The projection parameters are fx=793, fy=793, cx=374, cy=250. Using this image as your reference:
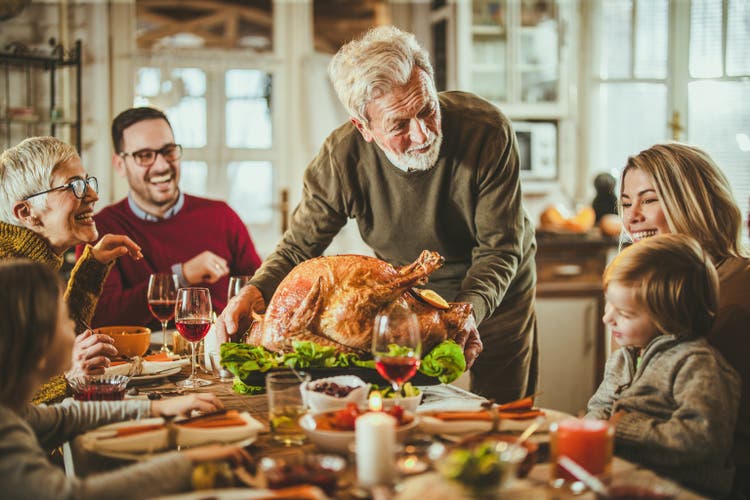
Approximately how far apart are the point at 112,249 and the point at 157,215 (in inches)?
32.9

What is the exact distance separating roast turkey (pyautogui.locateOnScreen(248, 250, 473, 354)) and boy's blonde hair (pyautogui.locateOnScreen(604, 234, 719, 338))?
46cm

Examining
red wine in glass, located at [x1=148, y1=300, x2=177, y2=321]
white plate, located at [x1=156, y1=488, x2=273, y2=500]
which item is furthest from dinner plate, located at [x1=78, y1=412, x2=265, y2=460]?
red wine in glass, located at [x1=148, y1=300, x2=177, y2=321]

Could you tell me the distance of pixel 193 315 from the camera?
74.9 inches

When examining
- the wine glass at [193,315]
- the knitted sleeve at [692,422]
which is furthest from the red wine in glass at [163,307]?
the knitted sleeve at [692,422]

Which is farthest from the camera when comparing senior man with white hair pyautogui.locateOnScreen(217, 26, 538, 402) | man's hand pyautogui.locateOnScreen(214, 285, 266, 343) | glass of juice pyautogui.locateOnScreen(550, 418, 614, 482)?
senior man with white hair pyautogui.locateOnScreen(217, 26, 538, 402)

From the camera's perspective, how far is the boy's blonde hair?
1459mm

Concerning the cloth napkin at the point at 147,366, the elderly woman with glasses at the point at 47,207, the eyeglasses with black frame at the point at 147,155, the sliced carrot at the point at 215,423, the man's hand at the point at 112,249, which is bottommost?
the cloth napkin at the point at 147,366

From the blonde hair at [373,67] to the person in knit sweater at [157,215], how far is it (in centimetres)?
112

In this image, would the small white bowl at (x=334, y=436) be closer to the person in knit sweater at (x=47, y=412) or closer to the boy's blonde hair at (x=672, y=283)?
the person in knit sweater at (x=47, y=412)

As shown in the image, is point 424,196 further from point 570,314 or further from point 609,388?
point 570,314

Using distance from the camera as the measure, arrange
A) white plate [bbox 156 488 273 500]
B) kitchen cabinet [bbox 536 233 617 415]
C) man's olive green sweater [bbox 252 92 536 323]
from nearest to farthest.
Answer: white plate [bbox 156 488 273 500]
man's olive green sweater [bbox 252 92 536 323]
kitchen cabinet [bbox 536 233 617 415]

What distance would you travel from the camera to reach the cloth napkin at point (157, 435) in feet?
4.32

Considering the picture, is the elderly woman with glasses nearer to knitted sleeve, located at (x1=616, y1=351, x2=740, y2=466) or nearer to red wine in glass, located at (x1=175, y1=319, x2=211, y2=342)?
red wine in glass, located at (x1=175, y1=319, x2=211, y2=342)

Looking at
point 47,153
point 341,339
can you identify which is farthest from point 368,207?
point 47,153
